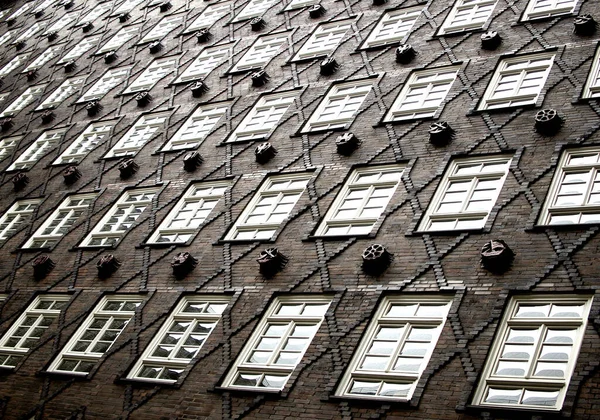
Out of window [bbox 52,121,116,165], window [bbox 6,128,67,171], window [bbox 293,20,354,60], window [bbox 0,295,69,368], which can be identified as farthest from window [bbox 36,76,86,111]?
window [bbox 0,295,69,368]

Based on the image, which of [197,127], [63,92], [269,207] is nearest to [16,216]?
[197,127]

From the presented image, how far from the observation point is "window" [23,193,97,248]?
1839 centimetres

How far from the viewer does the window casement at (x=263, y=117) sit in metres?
17.2

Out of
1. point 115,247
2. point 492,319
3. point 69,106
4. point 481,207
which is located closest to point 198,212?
point 115,247

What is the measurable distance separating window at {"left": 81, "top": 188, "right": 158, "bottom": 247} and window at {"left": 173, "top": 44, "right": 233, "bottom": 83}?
202 inches

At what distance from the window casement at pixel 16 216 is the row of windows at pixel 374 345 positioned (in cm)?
548

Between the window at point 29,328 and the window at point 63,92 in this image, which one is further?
the window at point 63,92

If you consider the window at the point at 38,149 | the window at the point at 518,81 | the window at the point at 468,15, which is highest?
the window at the point at 468,15

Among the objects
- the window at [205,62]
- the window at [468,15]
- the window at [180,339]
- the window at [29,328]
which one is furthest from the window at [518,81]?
the window at [29,328]

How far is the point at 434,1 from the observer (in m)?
18.6

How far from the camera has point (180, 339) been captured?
1305cm

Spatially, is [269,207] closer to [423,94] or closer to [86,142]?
[423,94]

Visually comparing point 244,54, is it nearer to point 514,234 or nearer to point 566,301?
point 514,234

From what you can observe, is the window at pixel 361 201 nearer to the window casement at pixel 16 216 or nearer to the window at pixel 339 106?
the window at pixel 339 106
